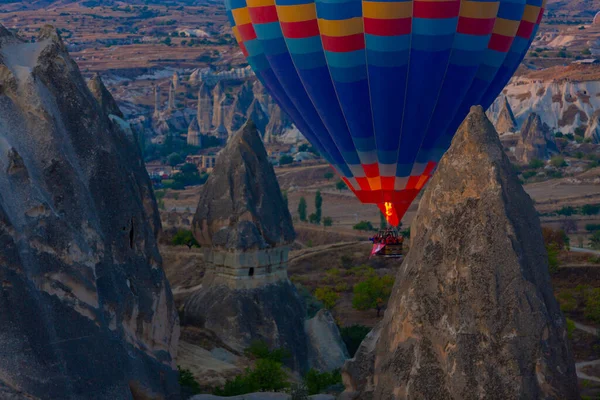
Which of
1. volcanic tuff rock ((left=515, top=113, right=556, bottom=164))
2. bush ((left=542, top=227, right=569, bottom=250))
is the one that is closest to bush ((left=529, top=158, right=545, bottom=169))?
volcanic tuff rock ((left=515, top=113, right=556, bottom=164))

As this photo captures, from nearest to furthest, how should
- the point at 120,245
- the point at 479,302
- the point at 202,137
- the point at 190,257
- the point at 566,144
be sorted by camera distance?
the point at 479,302
the point at 120,245
the point at 190,257
the point at 566,144
the point at 202,137

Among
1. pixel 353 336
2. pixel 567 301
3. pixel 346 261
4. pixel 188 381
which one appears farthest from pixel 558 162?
pixel 188 381

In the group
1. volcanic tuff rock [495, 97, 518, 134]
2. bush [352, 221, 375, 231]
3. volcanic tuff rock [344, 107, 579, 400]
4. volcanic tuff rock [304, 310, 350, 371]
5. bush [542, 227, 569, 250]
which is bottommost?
bush [352, 221, 375, 231]

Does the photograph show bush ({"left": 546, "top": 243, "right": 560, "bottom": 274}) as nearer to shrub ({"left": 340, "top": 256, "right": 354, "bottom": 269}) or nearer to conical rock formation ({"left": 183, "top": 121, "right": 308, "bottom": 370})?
shrub ({"left": 340, "top": 256, "right": 354, "bottom": 269})

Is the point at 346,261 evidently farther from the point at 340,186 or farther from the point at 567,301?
the point at 340,186

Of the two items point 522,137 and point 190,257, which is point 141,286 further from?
point 522,137

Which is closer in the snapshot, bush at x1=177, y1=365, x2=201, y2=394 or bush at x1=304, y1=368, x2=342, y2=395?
bush at x1=177, y1=365, x2=201, y2=394

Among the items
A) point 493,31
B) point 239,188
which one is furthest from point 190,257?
point 493,31
